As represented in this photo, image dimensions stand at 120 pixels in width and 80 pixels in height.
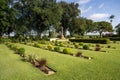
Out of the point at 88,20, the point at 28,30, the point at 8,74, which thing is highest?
the point at 88,20

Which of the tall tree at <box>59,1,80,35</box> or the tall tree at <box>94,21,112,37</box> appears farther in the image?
the tall tree at <box>94,21,112,37</box>

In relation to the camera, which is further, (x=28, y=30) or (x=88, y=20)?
(x=88, y=20)

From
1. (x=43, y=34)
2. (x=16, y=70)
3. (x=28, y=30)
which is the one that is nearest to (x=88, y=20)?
(x=43, y=34)

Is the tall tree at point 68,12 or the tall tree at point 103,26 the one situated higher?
the tall tree at point 68,12

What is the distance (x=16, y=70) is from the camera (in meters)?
8.94

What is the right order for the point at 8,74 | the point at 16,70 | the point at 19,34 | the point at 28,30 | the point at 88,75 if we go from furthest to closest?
the point at 28,30, the point at 19,34, the point at 16,70, the point at 8,74, the point at 88,75

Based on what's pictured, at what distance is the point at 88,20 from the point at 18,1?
33069 mm

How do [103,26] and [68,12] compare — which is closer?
[68,12]

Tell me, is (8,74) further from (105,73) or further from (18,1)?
(18,1)

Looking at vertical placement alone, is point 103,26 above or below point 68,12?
below

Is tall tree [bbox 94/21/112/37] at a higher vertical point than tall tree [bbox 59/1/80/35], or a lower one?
lower

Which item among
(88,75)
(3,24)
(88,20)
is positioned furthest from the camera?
(88,20)

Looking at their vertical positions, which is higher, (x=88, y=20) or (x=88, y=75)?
(x=88, y=20)

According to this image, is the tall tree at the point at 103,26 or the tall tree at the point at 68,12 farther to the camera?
the tall tree at the point at 103,26
